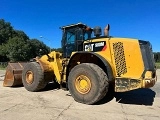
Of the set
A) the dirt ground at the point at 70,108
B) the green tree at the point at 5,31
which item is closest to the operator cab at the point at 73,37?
the dirt ground at the point at 70,108

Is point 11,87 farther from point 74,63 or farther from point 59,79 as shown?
point 74,63

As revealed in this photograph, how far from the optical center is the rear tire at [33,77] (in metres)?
9.12

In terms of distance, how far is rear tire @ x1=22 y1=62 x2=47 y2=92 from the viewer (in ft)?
29.9

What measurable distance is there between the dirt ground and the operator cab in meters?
1.75

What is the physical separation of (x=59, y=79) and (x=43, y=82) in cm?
74

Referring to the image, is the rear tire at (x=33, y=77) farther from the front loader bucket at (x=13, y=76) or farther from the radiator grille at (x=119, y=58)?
the radiator grille at (x=119, y=58)

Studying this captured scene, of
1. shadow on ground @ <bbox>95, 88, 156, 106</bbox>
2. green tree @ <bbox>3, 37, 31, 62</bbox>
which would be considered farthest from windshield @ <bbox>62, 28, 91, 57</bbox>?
green tree @ <bbox>3, 37, 31, 62</bbox>

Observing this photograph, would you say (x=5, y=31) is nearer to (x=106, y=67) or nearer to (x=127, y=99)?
(x=127, y=99)

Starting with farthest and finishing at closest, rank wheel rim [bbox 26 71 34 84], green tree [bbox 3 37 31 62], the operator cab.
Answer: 1. green tree [bbox 3 37 31 62]
2. wheel rim [bbox 26 71 34 84]
3. the operator cab

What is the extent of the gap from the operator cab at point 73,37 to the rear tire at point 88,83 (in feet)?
4.82

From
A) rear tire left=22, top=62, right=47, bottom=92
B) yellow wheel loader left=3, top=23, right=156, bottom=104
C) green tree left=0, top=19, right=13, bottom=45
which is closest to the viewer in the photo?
yellow wheel loader left=3, top=23, right=156, bottom=104

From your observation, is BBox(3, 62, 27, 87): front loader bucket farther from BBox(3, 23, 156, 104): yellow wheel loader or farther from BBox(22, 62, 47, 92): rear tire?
BBox(3, 23, 156, 104): yellow wheel loader

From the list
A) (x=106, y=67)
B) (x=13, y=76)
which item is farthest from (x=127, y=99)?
(x=13, y=76)

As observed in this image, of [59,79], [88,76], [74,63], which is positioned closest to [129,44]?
[88,76]
